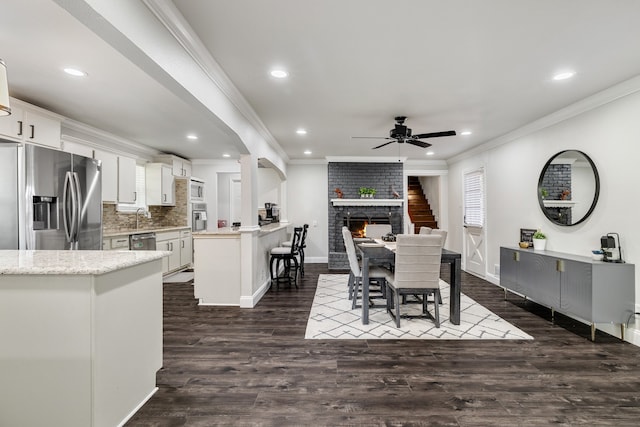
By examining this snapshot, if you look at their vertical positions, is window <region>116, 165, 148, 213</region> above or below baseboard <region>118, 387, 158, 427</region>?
above

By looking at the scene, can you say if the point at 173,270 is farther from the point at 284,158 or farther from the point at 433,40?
the point at 433,40

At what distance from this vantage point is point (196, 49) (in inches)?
88.0

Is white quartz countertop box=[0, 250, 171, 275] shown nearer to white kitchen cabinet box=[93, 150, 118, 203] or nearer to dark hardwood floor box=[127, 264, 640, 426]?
dark hardwood floor box=[127, 264, 640, 426]

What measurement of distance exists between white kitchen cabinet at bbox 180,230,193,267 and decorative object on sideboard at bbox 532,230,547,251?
6.14 m

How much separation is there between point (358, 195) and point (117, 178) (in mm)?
4683

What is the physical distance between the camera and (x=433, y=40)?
2211mm

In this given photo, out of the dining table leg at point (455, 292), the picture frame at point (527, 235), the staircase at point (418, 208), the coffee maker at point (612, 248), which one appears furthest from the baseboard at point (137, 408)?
the staircase at point (418, 208)

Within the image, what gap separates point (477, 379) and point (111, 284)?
255 centimetres

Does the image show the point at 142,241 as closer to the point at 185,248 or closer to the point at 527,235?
the point at 185,248

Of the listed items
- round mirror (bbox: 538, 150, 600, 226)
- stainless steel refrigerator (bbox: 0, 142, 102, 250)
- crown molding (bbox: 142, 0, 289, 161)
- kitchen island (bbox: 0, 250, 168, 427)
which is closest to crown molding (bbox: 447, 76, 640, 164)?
round mirror (bbox: 538, 150, 600, 226)

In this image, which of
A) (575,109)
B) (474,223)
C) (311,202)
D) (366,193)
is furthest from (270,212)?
(575,109)

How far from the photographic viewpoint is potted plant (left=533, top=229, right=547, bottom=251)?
391 cm

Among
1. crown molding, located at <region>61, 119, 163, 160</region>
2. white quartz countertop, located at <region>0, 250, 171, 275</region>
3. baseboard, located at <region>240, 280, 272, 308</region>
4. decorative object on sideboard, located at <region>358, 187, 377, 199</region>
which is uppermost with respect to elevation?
crown molding, located at <region>61, 119, 163, 160</region>

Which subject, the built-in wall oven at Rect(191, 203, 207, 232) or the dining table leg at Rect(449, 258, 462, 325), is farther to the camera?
the built-in wall oven at Rect(191, 203, 207, 232)
